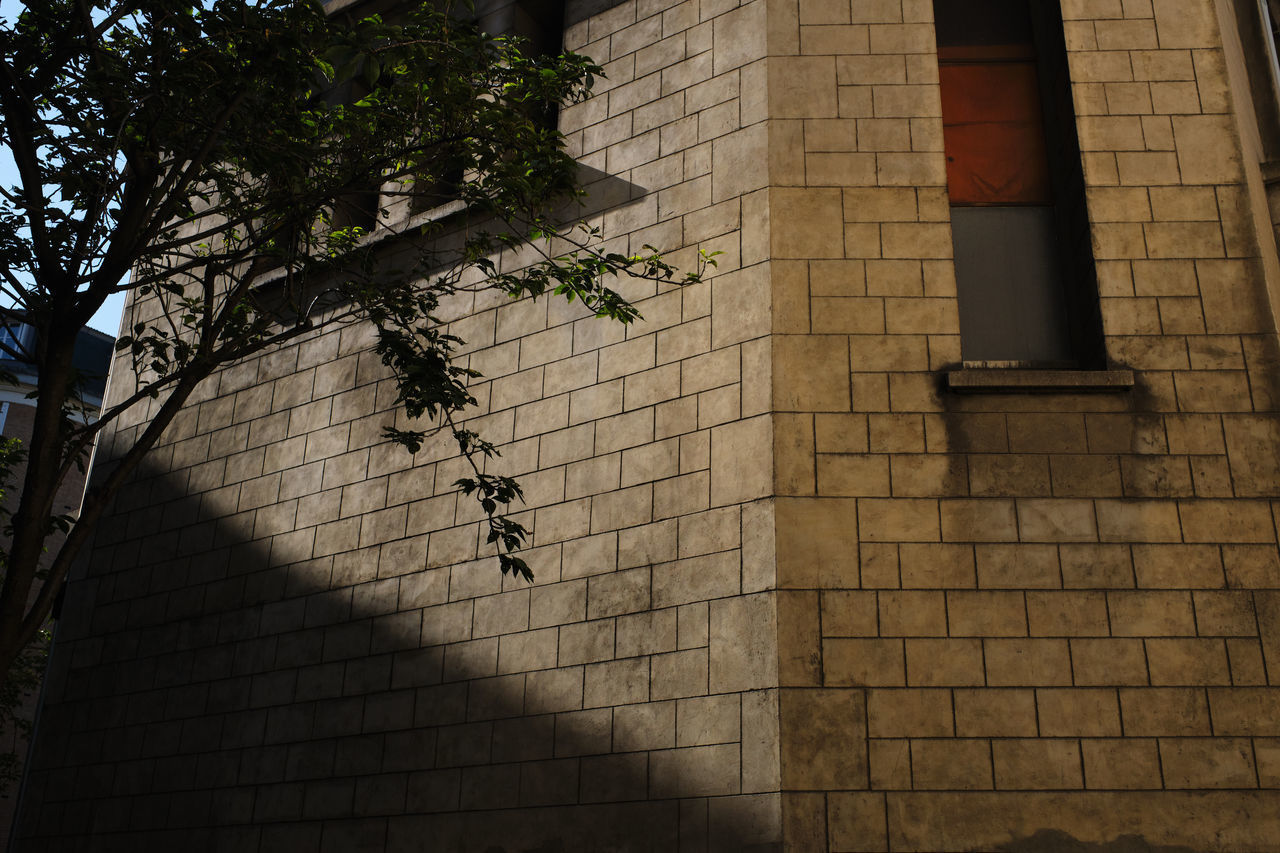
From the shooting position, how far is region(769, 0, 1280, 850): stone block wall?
921 cm

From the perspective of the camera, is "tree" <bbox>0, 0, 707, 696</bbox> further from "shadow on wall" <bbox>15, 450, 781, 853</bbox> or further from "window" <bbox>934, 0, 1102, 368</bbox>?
"window" <bbox>934, 0, 1102, 368</bbox>

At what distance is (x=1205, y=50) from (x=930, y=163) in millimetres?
2757

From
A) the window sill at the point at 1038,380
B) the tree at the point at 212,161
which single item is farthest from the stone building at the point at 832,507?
the tree at the point at 212,161

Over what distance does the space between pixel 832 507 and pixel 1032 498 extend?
5.24 ft

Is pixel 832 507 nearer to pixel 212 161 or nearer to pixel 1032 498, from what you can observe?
pixel 1032 498

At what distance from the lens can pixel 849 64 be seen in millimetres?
11734

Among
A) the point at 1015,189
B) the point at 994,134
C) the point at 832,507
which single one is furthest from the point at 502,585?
the point at 994,134

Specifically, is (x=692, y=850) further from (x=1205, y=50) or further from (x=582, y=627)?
(x=1205, y=50)

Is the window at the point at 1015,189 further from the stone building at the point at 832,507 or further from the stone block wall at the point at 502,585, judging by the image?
the stone block wall at the point at 502,585

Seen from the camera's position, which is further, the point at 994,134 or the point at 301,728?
the point at 301,728

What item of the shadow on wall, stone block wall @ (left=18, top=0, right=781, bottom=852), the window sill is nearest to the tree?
stone block wall @ (left=18, top=0, right=781, bottom=852)

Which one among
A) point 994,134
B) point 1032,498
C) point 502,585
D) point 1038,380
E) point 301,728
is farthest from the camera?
point 301,728

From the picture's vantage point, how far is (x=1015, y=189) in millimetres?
11766

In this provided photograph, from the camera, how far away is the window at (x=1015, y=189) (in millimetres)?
11188
